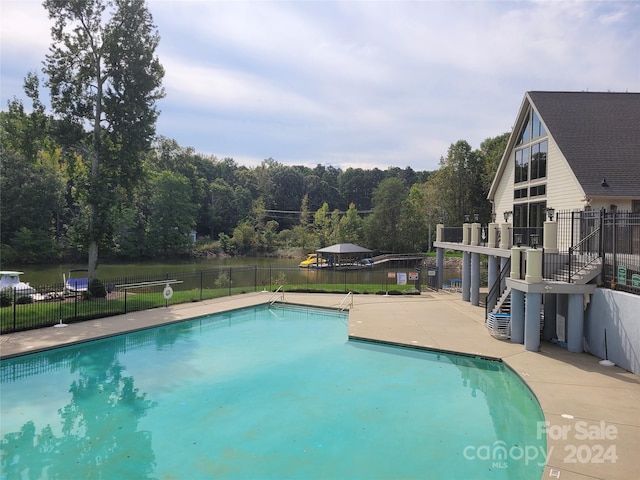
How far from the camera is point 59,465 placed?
24.1 ft

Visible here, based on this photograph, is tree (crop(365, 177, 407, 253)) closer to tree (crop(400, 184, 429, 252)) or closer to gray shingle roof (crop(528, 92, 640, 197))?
tree (crop(400, 184, 429, 252))

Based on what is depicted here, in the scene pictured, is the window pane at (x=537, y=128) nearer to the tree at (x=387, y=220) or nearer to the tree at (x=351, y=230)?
the tree at (x=387, y=220)

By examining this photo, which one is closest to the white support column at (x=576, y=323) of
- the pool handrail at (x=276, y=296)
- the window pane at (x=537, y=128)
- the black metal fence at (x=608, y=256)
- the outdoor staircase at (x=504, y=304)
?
the black metal fence at (x=608, y=256)

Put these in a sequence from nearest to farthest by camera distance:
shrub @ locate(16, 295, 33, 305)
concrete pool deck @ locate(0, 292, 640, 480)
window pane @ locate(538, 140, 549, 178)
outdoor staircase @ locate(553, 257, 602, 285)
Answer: concrete pool deck @ locate(0, 292, 640, 480) < outdoor staircase @ locate(553, 257, 602, 285) < shrub @ locate(16, 295, 33, 305) < window pane @ locate(538, 140, 549, 178)

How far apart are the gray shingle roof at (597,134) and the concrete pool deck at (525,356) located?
7.05m

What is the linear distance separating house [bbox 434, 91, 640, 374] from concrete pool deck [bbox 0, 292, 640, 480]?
95cm

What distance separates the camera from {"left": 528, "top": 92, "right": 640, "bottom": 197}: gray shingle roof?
1679cm

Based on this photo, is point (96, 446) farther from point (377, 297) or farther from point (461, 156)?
point (461, 156)

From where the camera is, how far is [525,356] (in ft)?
40.2

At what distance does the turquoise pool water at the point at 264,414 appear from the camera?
7.25 metres

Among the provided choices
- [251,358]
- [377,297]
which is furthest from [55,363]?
[377,297]

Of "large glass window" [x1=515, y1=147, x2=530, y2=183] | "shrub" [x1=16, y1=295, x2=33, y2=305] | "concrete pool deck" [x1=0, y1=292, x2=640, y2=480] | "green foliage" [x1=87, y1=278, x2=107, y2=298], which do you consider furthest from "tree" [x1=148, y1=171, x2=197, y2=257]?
"large glass window" [x1=515, y1=147, x2=530, y2=183]

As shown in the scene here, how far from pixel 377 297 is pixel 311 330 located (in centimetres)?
723

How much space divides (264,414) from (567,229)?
547 inches
